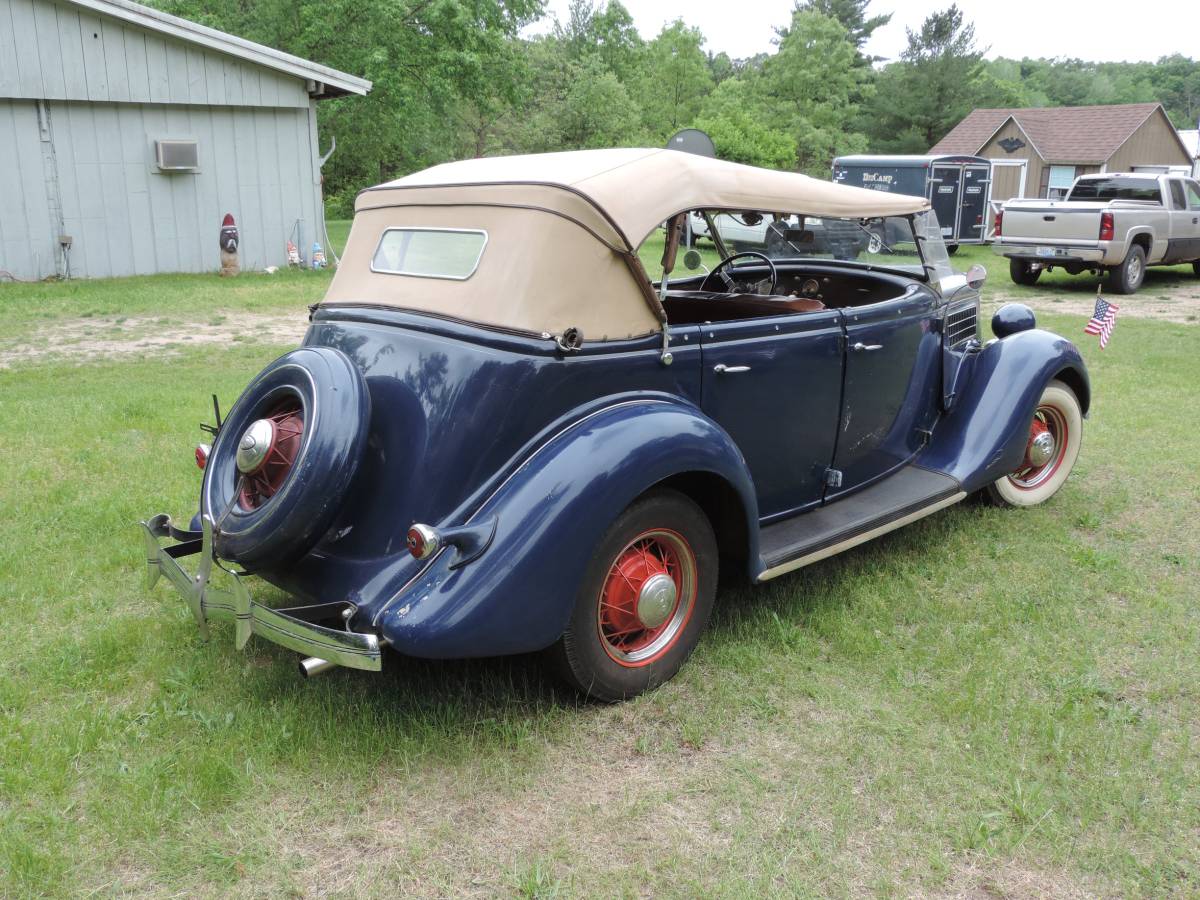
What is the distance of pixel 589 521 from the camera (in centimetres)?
293

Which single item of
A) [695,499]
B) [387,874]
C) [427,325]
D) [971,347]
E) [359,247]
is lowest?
[387,874]

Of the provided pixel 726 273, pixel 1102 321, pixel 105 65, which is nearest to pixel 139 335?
pixel 105 65

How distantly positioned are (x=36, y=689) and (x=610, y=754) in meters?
2.02

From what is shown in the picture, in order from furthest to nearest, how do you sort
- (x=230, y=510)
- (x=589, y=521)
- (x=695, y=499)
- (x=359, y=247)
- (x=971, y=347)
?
(x=971, y=347) → (x=359, y=247) → (x=695, y=499) → (x=230, y=510) → (x=589, y=521)

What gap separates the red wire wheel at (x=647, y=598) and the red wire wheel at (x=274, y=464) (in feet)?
3.70

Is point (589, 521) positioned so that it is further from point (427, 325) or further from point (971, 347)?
point (971, 347)

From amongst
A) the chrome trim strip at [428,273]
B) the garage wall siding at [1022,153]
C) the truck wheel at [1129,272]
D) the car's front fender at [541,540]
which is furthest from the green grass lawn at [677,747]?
the garage wall siding at [1022,153]

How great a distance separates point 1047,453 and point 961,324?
0.87 metres

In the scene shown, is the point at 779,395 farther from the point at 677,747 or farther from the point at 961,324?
the point at 961,324

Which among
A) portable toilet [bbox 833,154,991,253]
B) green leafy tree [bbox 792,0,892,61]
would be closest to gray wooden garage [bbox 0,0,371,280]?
portable toilet [bbox 833,154,991,253]

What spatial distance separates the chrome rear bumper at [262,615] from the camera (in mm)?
2721

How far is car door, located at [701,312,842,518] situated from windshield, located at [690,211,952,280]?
102 cm

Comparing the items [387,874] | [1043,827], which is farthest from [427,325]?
[1043,827]

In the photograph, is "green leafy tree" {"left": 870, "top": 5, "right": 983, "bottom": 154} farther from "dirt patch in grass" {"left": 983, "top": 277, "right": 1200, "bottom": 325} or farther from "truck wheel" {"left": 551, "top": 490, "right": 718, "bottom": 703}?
"truck wheel" {"left": 551, "top": 490, "right": 718, "bottom": 703}
